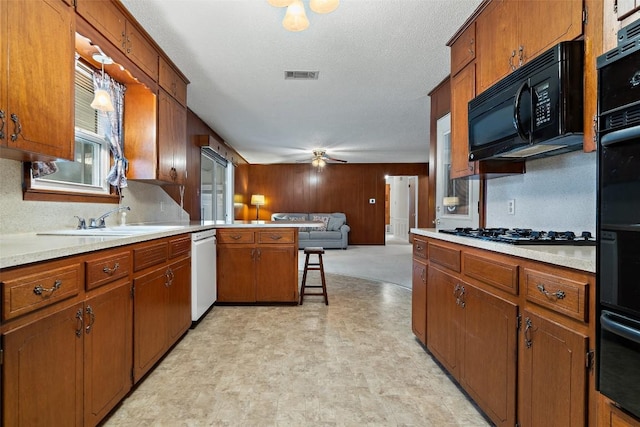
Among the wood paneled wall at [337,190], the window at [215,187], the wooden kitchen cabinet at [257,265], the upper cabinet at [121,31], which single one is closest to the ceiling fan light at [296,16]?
the upper cabinet at [121,31]

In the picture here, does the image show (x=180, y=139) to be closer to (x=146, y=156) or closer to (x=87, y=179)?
(x=146, y=156)

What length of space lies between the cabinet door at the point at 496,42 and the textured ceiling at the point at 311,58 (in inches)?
6.5

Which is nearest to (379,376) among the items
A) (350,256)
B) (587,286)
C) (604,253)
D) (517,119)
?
(587,286)

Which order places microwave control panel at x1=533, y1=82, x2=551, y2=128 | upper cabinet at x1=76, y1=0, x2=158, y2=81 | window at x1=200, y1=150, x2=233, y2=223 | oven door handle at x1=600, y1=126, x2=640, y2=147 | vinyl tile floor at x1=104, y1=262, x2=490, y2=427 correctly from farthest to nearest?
window at x1=200, y1=150, x2=233, y2=223, upper cabinet at x1=76, y1=0, x2=158, y2=81, vinyl tile floor at x1=104, y1=262, x2=490, y2=427, microwave control panel at x1=533, y1=82, x2=551, y2=128, oven door handle at x1=600, y1=126, x2=640, y2=147

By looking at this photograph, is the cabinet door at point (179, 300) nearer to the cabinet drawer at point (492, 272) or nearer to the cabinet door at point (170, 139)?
the cabinet door at point (170, 139)

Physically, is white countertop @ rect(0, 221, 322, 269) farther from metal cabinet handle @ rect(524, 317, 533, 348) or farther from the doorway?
the doorway

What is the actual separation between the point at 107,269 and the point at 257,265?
2016 millimetres

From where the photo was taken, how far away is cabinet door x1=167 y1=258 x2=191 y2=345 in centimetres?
236

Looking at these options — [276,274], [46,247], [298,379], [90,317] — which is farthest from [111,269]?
[276,274]

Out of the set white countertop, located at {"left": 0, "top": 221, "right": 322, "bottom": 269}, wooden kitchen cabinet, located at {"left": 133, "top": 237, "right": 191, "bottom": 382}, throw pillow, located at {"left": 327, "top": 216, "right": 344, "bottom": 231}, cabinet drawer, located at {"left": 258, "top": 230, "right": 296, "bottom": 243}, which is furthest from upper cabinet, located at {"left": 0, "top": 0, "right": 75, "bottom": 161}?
throw pillow, located at {"left": 327, "top": 216, "right": 344, "bottom": 231}

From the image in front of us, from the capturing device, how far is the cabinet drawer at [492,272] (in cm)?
134

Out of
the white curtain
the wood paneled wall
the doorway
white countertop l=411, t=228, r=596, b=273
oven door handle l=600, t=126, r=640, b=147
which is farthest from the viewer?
the doorway

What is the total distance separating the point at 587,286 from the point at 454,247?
87 centimetres

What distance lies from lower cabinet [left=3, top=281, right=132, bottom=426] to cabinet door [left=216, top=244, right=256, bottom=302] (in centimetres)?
173
